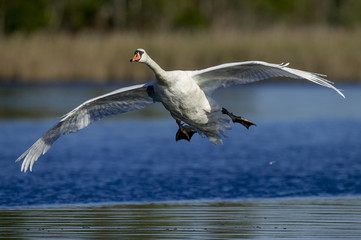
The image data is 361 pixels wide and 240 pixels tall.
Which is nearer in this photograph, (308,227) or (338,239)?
(338,239)

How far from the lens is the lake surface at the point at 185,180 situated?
9.26 m

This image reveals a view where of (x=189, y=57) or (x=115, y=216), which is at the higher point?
(x=189, y=57)

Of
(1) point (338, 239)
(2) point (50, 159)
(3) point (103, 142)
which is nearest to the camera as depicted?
(1) point (338, 239)

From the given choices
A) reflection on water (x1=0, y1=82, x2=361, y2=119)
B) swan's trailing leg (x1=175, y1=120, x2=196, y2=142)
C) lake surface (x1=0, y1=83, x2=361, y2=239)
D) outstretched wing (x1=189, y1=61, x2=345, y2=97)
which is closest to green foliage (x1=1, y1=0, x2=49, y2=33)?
reflection on water (x1=0, y1=82, x2=361, y2=119)

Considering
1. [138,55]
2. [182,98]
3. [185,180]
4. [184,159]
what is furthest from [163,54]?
[182,98]

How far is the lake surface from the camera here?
9258 millimetres

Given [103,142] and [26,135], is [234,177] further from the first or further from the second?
[26,135]

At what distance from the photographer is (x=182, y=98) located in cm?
1031

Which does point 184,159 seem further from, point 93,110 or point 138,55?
point 138,55

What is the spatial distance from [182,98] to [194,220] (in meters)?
1.59

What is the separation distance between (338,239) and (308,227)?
772 millimetres

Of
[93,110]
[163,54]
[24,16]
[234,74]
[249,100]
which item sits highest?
[24,16]

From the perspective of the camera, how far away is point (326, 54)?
3003cm

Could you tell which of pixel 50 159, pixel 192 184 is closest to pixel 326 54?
pixel 50 159
